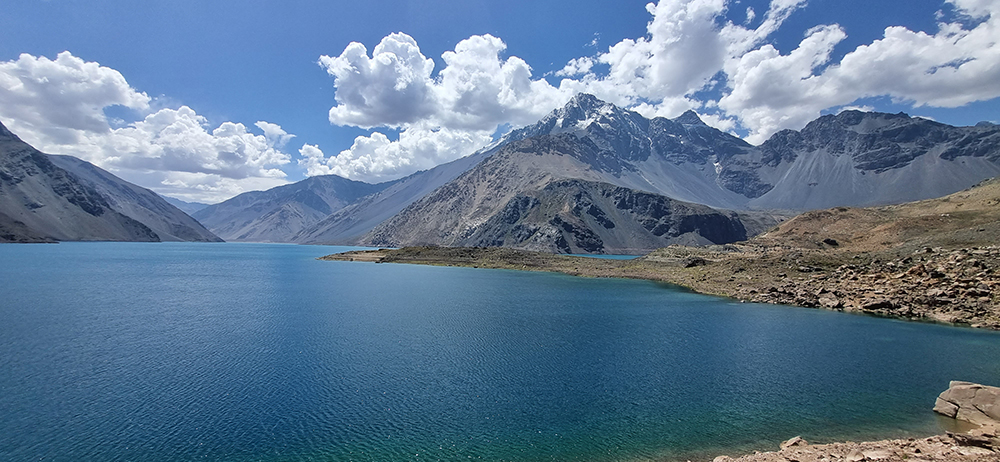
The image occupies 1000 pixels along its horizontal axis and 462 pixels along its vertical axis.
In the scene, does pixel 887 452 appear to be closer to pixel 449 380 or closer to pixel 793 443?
pixel 793 443

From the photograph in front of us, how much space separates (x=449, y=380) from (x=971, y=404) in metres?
33.1

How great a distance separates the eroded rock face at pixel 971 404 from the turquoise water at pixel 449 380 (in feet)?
4.19

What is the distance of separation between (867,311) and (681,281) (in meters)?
47.4

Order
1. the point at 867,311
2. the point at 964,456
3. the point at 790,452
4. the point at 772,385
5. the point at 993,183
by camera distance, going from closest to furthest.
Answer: the point at 964,456, the point at 790,452, the point at 772,385, the point at 867,311, the point at 993,183

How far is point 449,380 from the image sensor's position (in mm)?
34781

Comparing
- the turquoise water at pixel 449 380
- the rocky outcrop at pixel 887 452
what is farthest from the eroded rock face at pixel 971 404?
the rocky outcrop at pixel 887 452

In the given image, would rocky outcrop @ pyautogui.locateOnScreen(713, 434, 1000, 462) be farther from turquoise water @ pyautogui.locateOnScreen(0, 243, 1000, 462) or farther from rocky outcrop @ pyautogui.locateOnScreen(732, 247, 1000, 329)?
rocky outcrop @ pyautogui.locateOnScreen(732, 247, 1000, 329)

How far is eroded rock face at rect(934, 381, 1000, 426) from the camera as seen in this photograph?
26.5 metres

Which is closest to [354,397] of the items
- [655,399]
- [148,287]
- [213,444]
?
[213,444]

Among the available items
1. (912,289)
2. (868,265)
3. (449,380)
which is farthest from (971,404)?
(868,265)

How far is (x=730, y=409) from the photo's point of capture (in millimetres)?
29641

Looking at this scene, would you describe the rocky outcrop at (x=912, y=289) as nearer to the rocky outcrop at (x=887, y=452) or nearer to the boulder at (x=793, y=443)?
the rocky outcrop at (x=887, y=452)

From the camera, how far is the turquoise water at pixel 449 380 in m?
24.3

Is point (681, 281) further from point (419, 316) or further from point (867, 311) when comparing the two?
point (419, 316)
